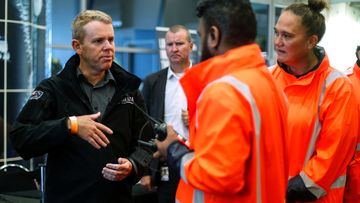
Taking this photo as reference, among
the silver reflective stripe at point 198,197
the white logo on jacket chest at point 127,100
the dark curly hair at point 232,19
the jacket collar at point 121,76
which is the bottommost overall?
the silver reflective stripe at point 198,197

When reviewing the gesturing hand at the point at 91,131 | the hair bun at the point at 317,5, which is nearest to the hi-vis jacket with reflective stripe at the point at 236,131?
the gesturing hand at the point at 91,131

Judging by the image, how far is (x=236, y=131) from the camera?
144 centimetres

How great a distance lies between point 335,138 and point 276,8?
6.36 meters

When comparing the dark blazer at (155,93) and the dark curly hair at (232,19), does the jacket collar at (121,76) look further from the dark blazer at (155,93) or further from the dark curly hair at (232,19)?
the dark blazer at (155,93)

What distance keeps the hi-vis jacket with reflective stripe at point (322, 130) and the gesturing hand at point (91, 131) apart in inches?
32.5

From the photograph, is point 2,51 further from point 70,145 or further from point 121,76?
point 70,145

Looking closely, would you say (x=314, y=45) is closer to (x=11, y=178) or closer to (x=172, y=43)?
(x=172, y=43)

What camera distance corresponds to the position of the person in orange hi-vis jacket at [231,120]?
1432mm

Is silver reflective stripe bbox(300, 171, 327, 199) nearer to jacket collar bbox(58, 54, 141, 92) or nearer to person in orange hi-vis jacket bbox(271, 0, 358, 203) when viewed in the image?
person in orange hi-vis jacket bbox(271, 0, 358, 203)

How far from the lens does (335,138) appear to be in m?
2.11

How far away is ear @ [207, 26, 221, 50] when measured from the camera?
1552 millimetres

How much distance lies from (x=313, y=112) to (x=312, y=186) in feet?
1.05

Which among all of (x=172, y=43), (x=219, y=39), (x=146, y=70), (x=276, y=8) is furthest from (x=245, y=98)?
(x=276, y=8)

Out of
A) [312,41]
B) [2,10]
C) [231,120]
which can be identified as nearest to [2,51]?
[2,10]
